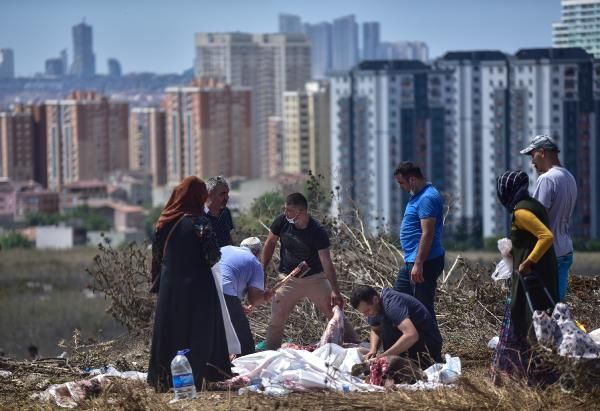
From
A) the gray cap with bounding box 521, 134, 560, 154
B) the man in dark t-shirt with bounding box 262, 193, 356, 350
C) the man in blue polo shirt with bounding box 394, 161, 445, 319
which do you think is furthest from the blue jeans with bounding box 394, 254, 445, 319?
the gray cap with bounding box 521, 134, 560, 154

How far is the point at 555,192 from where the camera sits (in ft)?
26.9

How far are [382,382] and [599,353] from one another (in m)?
1.25

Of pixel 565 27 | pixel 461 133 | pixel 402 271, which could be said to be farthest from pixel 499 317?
pixel 461 133

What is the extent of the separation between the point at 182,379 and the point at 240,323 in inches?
54.7

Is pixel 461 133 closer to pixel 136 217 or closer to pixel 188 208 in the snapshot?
pixel 136 217

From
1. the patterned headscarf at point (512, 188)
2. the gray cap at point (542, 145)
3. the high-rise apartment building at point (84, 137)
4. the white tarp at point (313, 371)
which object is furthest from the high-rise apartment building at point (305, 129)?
the patterned headscarf at point (512, 188)

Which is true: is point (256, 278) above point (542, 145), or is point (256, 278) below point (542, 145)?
below

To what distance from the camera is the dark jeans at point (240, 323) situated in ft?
29.9

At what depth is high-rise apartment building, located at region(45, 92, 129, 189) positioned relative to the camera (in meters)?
131

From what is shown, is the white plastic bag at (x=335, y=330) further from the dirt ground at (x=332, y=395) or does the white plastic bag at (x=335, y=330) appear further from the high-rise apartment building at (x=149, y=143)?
the high-rise apartment building at (x=149, y=143)

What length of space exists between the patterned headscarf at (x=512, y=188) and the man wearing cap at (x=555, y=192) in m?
0.48

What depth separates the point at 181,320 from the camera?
816 centimetres

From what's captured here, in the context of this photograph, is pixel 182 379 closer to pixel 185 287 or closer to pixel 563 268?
pixel 185 287

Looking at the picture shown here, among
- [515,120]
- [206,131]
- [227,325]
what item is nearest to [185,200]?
[227,325]
